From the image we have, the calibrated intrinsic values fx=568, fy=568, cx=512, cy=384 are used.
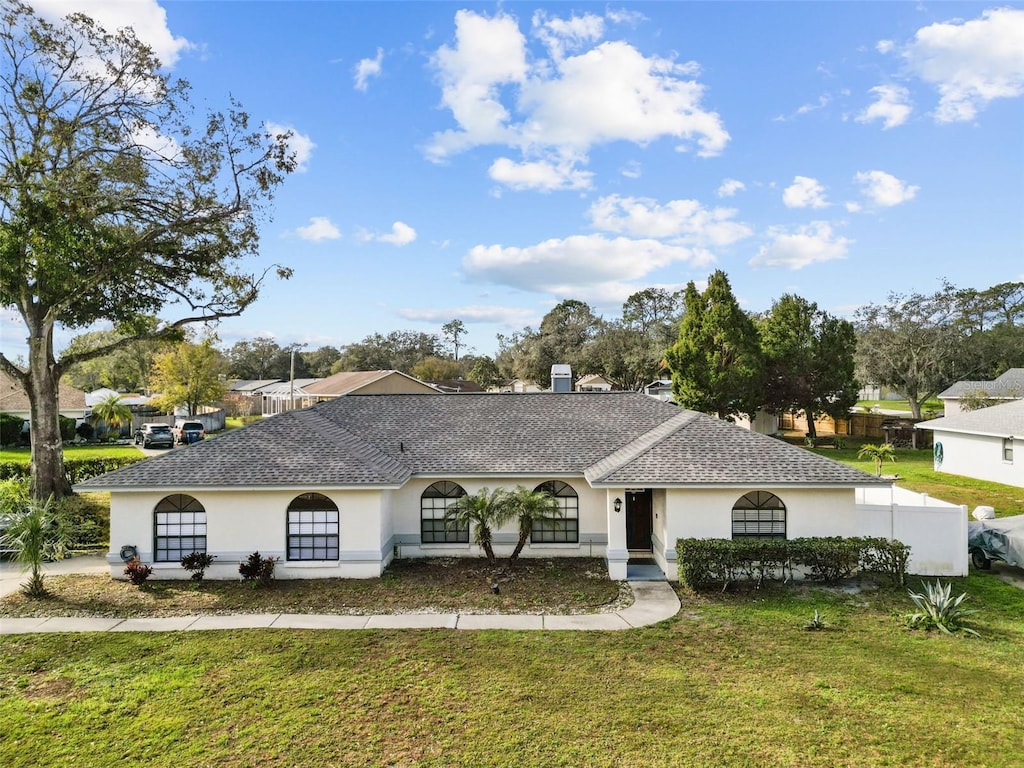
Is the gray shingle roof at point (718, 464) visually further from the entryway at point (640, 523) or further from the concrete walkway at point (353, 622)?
the concrete walkway at point (353, 622)

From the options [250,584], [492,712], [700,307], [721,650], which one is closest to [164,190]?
[250,584]

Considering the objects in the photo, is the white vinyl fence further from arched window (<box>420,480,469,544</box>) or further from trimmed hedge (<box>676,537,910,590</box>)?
arched window (<box>420,480,469,544</box>)

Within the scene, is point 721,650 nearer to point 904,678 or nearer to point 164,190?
point 904,678

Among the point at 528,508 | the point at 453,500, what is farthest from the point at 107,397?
the point at 528,508

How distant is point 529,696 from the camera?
8586mm

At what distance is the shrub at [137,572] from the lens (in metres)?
13.5

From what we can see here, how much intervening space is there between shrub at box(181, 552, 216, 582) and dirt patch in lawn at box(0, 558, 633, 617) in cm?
25

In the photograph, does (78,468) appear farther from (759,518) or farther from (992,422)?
(992,422)

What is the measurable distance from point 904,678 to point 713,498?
5.30 meters

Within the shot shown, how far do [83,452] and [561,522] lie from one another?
112ft

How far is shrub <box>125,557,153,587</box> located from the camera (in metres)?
13.5

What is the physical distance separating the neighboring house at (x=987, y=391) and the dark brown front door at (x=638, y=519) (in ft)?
99.1

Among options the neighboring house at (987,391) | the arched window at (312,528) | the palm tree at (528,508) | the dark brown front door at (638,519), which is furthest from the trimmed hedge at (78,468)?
the neighboring house at (987,391)

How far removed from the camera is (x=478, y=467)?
15.8 metres
